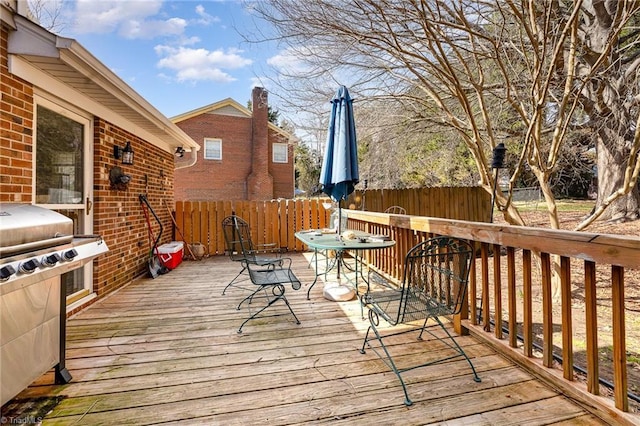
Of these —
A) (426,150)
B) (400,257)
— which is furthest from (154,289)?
(426,150)

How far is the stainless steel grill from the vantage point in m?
1.44

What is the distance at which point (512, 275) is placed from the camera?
7.25ft

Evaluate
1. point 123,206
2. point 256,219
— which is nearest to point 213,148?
point 256,219

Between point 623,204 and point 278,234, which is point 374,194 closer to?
point 278,234

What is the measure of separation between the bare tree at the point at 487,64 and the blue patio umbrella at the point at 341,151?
797 millimetres

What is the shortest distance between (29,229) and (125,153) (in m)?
2.96

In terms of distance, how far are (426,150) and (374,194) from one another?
1.65 meters

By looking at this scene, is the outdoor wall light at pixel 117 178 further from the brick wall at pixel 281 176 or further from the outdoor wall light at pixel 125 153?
the brick wall at pixel 281 176

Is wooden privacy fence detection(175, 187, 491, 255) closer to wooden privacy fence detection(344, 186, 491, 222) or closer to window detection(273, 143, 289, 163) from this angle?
wooden privacy fence detection(344, 186, 491, 222)

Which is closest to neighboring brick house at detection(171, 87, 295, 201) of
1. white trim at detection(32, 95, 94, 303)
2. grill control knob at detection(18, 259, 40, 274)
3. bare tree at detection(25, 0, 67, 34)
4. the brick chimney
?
the brick chimney

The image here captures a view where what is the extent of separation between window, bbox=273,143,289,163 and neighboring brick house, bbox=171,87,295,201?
0.54 metres

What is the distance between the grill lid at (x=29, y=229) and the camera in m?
1.42

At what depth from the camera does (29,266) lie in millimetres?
1467

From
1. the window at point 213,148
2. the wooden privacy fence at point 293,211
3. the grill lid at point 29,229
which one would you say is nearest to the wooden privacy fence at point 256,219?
the wooden privacy fence at point 293,211
